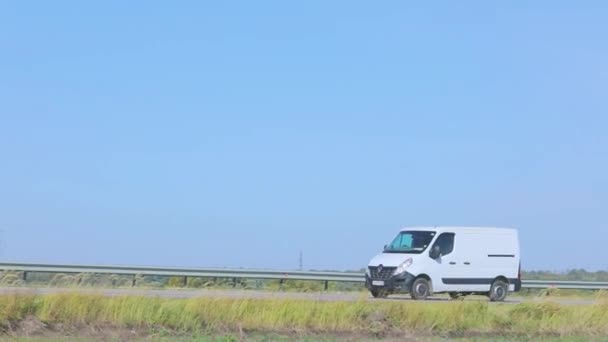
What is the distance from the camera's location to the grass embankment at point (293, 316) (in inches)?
630

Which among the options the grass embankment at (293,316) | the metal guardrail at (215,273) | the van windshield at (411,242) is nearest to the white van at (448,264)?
the van windshield at (411,242)

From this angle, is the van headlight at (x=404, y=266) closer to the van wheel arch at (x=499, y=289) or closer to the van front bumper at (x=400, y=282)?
the van front bumper at (x=400, y=282)

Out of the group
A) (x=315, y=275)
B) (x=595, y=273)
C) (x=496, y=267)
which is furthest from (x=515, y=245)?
(x=595, y=273)

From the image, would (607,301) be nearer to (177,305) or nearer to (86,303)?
(177,305)

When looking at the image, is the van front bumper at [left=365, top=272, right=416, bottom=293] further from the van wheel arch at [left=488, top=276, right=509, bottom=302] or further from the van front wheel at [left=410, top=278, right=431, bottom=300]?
the van wheel arch at [left=488, top=276, right=509, bottom=302]

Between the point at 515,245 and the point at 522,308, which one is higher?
the point at 515,245

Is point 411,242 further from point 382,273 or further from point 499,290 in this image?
point 499,290

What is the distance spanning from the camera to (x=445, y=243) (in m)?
28.5

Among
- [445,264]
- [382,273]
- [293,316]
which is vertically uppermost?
[445,264]

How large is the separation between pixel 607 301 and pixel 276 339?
30.9ft

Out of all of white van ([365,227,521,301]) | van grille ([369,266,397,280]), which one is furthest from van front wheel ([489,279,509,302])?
van grille ([369,266,397,280])

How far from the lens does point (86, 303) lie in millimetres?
16344

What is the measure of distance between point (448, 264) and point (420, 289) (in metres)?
1.38

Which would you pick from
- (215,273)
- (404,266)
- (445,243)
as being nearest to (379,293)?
(404,266)
